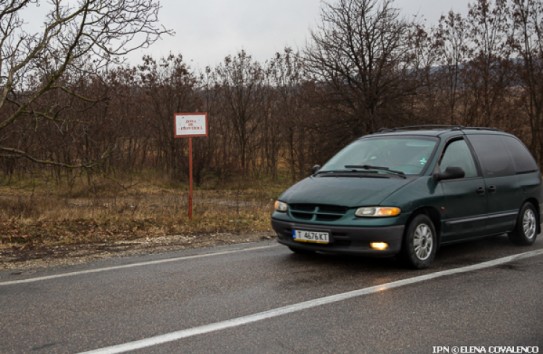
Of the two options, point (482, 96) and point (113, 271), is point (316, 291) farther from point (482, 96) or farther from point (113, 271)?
point (482, 96)

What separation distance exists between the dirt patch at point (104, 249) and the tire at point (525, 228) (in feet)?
13.0

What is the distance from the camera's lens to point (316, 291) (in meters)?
5.33

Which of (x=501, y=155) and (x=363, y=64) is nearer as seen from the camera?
(x=501, y=155)

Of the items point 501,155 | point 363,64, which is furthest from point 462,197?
point 363,64

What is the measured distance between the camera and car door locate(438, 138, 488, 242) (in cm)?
678

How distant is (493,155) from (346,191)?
2.96 m

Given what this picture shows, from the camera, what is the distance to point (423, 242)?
6418mm

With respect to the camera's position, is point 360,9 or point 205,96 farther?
point 205,96

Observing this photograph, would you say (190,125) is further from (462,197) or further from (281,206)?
(462,197)

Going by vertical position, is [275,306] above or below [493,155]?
below

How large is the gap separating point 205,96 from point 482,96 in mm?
16400

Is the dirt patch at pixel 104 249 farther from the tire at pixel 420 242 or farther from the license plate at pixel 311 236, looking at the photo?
the tire at pixel 420 242

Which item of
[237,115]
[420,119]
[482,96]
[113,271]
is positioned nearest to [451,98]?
[482,96]

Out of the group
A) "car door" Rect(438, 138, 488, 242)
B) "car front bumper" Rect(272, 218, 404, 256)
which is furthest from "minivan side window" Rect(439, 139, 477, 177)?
"car front bumper" Rect(272, 218, 404, 256)
